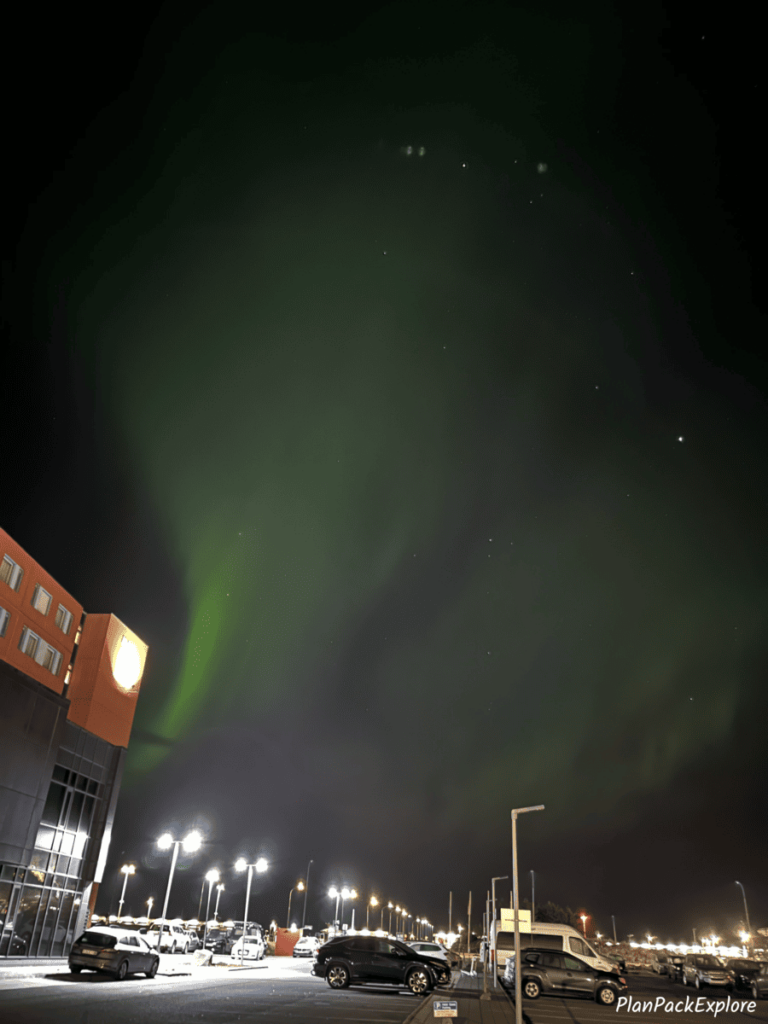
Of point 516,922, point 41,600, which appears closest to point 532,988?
point 516,922

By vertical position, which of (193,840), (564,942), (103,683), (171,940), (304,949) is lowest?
(304,949)

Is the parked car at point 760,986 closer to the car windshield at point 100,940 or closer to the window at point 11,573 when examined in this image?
the car windshield at point 100,940

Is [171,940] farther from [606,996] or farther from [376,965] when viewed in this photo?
[606,996]

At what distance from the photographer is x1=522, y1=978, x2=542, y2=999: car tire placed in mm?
27438

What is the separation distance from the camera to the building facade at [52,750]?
120ft

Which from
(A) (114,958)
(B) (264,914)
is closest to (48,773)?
(A) (114,958)

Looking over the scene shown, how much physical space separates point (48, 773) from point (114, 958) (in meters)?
17.9

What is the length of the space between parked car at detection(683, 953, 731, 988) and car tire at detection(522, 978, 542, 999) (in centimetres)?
1572

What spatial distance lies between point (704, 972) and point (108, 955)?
102 ft

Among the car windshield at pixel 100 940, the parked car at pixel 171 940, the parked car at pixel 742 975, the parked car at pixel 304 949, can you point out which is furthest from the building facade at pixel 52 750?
the parked car at pixel 742 975

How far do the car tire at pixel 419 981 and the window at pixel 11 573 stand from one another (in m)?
30.3

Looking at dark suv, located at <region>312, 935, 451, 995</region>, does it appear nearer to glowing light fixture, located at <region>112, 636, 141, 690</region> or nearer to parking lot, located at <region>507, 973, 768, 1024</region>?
parking lot, located at <region>507, 973, 768, 1024</region>

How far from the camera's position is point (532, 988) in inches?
1085

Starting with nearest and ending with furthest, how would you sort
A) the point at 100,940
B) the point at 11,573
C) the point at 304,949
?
1. the point at 100,940
2. the point at 11,573
3. the point at 304,949
